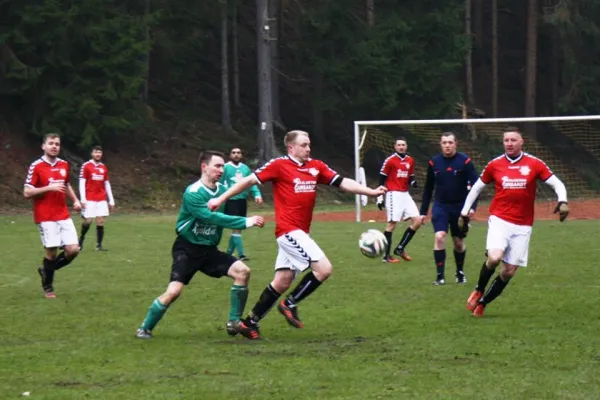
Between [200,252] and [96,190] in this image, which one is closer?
[200,252]

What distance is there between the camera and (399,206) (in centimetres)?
2044

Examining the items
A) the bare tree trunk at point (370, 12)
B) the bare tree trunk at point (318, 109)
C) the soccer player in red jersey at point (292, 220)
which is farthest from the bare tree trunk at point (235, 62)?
the soccer player in red jersey at point (292, 220)

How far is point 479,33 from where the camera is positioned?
54156 millimetres

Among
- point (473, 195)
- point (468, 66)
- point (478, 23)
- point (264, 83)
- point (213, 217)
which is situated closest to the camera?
point (213, 217)

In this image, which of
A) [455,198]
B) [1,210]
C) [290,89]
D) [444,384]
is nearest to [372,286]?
[455,198]

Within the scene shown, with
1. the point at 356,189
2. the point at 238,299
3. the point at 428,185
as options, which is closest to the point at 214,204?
the point at 238,299

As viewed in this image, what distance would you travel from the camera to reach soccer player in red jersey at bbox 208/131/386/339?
10984mm

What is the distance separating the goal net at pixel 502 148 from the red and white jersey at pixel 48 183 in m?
22.1

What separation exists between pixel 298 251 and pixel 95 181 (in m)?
13.4

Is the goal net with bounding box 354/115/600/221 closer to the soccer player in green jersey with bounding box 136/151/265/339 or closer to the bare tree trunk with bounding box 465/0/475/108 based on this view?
the bare tree trunk with bounding box 465/0/475/108

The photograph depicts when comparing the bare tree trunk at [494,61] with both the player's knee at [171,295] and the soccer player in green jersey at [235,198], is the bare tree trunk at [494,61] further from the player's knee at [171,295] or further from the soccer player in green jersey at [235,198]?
the player's knee at [171,295]

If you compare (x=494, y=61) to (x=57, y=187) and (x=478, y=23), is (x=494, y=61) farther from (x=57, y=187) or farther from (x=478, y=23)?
(x=57, y=187)

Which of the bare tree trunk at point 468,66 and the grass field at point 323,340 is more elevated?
the bare tree trunk at point 468,66

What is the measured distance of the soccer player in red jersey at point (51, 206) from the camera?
14.3m
